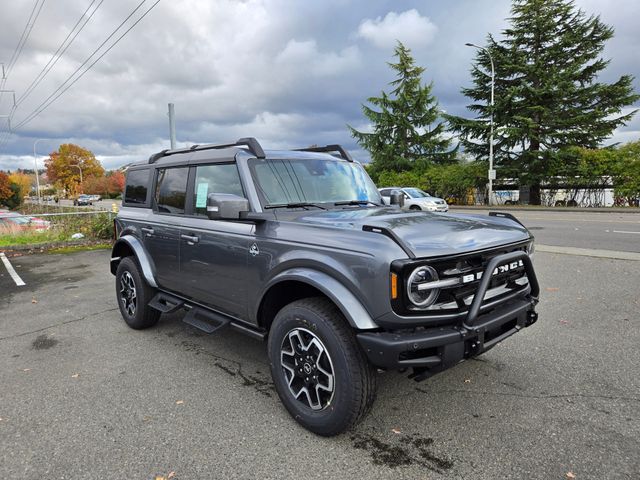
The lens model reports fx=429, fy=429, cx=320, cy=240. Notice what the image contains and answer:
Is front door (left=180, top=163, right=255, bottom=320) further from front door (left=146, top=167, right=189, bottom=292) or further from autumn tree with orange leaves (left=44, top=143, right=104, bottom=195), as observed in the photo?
autumn tree with orange leaves (left=44, top=143, right=104, bottom=195)

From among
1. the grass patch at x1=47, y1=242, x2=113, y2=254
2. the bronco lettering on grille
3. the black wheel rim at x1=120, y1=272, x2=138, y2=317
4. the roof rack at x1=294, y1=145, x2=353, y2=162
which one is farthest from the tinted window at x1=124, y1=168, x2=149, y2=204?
the grass patch at x1=47, y1=242, x2=113, y2=254

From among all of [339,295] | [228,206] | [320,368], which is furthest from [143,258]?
[339,295]

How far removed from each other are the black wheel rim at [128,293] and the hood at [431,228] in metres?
2.69

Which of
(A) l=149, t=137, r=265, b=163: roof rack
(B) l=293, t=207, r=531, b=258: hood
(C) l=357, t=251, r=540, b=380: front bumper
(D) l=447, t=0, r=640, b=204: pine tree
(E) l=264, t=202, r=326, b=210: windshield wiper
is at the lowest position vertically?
(C) l=357, t=251, r=540, b=380: front bumper

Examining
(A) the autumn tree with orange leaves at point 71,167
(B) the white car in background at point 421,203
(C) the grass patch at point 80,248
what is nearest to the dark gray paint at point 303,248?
(C) the grass patch at point 80,248

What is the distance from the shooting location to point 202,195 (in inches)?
154

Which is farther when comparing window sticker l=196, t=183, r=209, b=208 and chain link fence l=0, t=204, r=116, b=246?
chain link fence l=0, t=204, r=116, b=246

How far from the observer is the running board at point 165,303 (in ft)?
14.0

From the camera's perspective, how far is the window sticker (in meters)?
3.88

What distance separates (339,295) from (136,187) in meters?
3.54

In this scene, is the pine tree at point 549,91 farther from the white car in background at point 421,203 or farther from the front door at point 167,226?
the front door at point 167,226

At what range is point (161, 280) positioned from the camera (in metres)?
4.46

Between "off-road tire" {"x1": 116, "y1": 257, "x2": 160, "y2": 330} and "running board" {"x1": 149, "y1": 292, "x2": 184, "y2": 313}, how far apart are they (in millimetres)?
135

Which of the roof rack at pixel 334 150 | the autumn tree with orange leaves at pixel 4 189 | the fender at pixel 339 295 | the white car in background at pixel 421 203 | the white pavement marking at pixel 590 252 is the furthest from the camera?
the autumn tree with orange leaves at pixel 4 189
